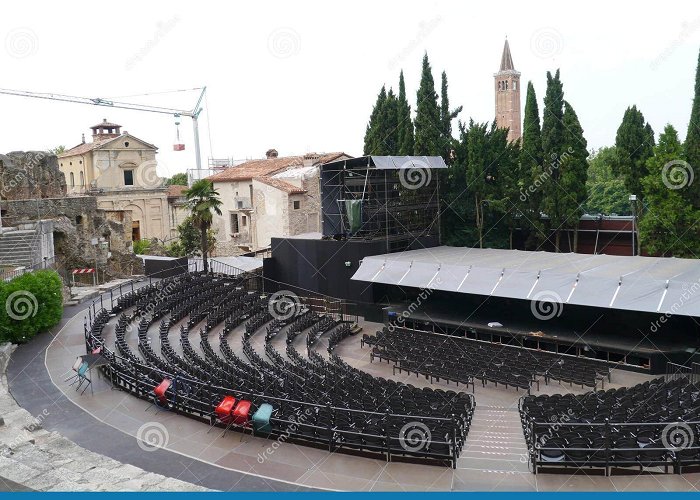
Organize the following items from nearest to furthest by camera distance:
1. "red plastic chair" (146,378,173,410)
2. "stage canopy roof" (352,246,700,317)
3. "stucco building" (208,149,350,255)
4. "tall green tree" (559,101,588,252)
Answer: "red plastic chair" (146,378,173,410) < "stage canopy roof" (352,246,700,317) < "tall green tree" (559,101,588,252) < "stucco building" (208,149,350,255)

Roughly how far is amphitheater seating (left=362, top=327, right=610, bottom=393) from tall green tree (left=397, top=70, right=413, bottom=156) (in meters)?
22.3

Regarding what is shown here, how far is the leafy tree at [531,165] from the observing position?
128ft

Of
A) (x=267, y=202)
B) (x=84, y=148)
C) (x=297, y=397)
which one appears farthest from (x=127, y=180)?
(x=297, y=397)

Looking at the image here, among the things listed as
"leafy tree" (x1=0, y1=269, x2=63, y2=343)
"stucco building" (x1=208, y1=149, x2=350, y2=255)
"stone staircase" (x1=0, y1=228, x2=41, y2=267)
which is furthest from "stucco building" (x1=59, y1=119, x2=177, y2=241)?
"leafy tree" (x1=0, y1=269, x2=63, y2=343)

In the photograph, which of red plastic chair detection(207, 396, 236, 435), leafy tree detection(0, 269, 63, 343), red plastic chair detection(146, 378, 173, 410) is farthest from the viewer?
leafy tree detection(0, 269, 63, 343)

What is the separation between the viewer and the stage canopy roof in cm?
2173

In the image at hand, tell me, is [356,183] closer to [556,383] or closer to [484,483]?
[556,383]

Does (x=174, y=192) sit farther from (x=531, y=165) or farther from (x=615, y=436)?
(x=615, y=436)

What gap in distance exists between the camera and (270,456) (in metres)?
13.7

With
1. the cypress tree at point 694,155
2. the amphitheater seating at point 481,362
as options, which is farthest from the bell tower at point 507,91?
the amphitheater seating at point 481,362

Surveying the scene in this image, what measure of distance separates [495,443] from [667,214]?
23.6 m

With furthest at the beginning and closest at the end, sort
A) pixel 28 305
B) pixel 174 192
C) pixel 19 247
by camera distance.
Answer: pixel 174 192 < pixel 19 247 < pixel 28 305

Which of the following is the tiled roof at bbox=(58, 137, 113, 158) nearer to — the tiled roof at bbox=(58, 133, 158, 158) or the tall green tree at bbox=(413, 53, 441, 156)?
the tiled roof at bbox=(58, 133, 158, 158)

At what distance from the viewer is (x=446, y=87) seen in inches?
1706
